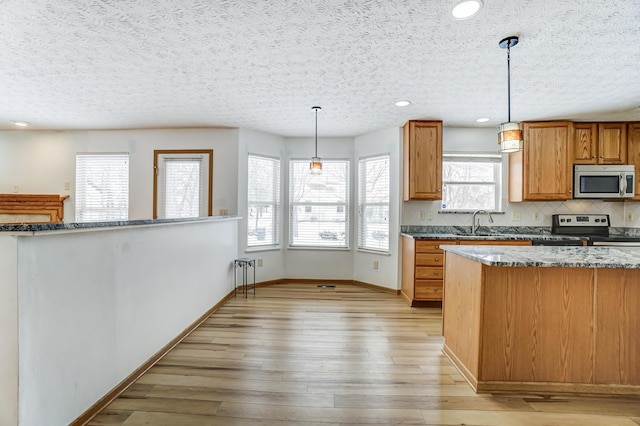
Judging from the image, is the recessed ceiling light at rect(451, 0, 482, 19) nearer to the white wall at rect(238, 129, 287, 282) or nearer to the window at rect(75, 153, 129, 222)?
the white wall at rect(238, 129, 287, 282)

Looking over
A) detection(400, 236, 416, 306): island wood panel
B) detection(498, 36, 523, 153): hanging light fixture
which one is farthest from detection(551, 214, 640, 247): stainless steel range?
detection(498, 36, 523, 153): hanging light fixture

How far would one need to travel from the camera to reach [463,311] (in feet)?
7.38

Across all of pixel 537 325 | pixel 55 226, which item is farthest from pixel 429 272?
pixel 55 226

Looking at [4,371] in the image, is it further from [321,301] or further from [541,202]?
[541,202]

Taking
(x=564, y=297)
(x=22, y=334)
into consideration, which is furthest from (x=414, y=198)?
(x=22, y=334)

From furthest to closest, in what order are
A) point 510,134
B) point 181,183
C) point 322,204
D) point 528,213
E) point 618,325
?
1. point 322,204
2. point 181,183
3. point 528,213
4. point 510,134
5. point 618,325

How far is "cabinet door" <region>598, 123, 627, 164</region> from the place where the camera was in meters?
3.92

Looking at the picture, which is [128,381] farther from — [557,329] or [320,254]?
[320,254]

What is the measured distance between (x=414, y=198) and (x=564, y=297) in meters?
2.28

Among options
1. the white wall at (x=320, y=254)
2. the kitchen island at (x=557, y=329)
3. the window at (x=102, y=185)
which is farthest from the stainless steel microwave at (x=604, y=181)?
the window at (x=102, y=185)

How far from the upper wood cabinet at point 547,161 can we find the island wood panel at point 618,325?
2.31 m

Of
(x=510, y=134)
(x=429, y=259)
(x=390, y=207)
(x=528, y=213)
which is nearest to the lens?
(x=510, y=134)

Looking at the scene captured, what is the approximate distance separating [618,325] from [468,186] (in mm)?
2705

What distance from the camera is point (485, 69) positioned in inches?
102
